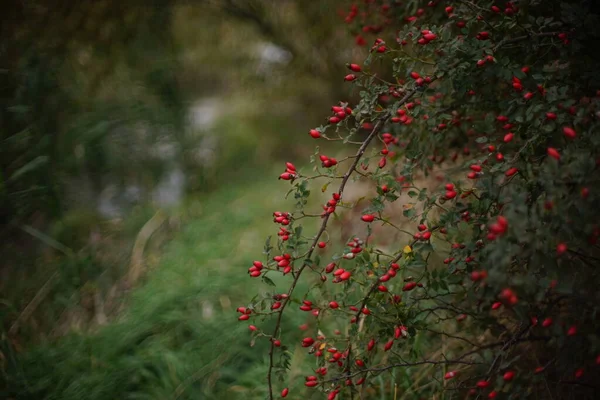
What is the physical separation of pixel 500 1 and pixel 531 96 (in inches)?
24.4

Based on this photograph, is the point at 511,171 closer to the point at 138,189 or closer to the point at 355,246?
the point at 355,246

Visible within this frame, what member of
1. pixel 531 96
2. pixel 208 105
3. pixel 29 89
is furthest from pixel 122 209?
pixel 208 105

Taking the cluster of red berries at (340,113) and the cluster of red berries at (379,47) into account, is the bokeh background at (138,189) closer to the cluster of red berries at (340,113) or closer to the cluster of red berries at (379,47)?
the cluster of red berries at (340,113)

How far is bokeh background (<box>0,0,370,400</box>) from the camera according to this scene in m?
1.88

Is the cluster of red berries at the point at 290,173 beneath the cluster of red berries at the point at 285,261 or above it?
above

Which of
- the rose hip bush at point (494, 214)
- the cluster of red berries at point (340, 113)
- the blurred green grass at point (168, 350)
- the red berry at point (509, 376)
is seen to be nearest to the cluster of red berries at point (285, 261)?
the rose hip bush at point (494, 214)

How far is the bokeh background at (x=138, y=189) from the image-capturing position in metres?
1.88

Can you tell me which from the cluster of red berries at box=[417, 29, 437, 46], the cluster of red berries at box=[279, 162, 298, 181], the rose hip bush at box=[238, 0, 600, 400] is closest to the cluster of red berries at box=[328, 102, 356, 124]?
the rose hip bush at box=[238, 0, 600, 400]

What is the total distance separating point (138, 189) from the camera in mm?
3238

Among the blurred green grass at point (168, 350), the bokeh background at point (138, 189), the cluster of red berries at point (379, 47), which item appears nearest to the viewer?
the cluster of red berries at point (379, 47)

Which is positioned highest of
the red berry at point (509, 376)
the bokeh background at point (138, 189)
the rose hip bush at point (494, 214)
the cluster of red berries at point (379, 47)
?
the bokeh background at point (138, 189)

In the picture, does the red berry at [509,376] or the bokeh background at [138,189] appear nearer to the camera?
the red berry at [509,376]

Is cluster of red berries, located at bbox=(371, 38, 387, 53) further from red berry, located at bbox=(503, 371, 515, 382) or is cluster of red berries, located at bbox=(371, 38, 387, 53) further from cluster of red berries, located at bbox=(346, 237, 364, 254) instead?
red berry, located at bbox=(503, 371, 515, 382)

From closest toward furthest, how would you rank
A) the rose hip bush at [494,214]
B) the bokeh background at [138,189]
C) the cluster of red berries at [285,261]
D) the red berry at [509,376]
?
the rose hip bush at [494,214]
the red berry at [509,376]
the cluster of red berries at [285,261]
the bokeh background at [138,189]
